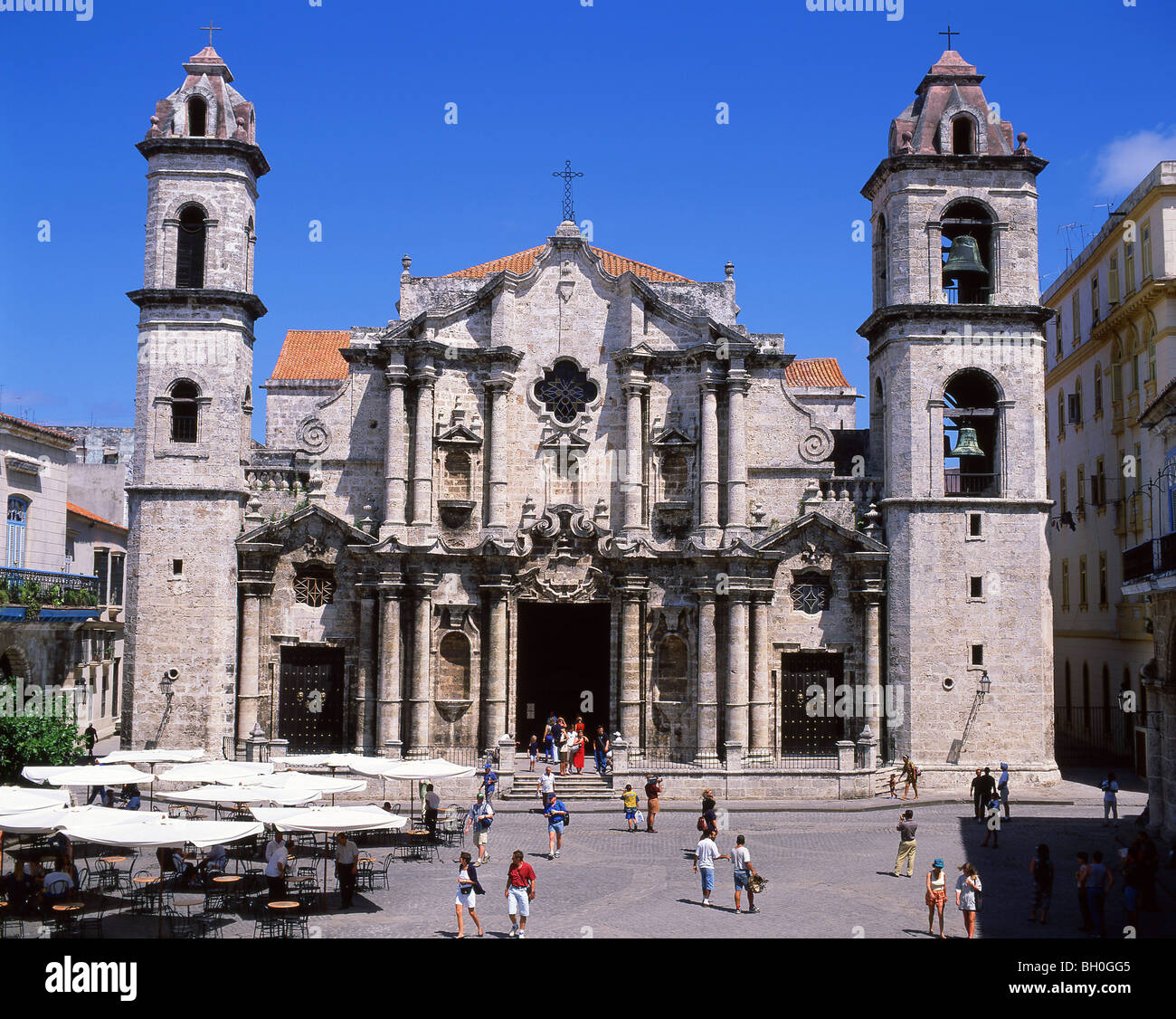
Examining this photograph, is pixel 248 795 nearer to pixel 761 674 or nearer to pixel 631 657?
pixel 631 657

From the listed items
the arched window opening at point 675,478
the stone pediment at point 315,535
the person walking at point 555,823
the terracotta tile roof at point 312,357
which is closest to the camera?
the person walking at point 555,823

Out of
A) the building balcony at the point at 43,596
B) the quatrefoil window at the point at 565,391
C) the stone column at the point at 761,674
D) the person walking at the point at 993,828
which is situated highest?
the quatrefoil window at the point at 565,391

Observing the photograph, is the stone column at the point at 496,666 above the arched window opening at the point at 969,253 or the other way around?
the other way around

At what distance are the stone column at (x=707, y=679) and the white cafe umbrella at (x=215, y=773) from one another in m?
13.7

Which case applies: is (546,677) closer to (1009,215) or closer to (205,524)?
(205,524)

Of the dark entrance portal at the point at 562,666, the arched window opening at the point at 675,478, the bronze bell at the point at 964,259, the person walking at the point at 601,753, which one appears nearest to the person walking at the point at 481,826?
the person walking at the point at 601,753

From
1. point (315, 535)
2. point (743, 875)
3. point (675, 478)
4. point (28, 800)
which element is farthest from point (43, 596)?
point (743, 875)

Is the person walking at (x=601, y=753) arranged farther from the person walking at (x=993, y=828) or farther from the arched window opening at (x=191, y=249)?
the arched window opening at (x=191, y=249)

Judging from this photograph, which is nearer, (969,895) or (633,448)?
(969,895)

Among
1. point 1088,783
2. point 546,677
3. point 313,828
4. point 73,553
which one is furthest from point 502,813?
point 73,553

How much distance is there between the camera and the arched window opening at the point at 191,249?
124ft

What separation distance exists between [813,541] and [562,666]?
9.18 meters

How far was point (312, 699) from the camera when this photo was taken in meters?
37.4

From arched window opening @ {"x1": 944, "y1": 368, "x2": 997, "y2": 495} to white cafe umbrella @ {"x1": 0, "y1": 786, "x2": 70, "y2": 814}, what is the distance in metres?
26.1
